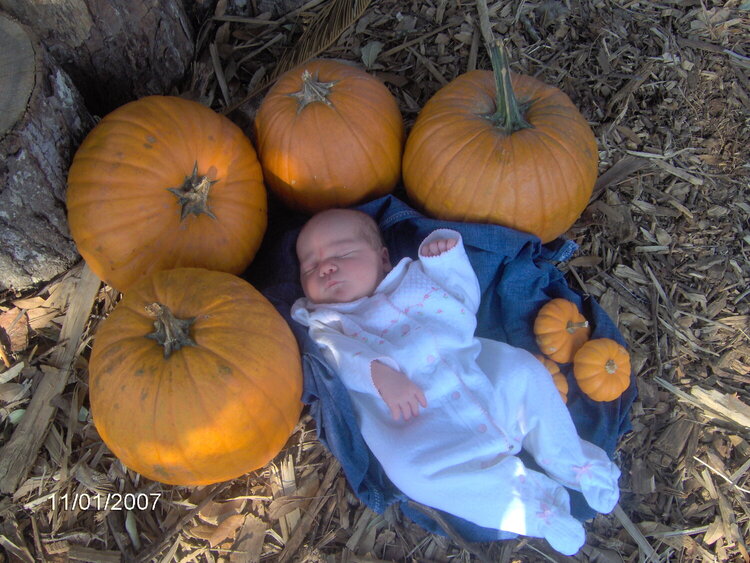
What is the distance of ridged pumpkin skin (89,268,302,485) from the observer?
2242mm

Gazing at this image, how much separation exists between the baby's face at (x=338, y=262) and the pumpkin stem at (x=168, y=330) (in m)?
0.69

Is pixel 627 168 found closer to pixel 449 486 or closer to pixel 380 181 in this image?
pixel 380 181

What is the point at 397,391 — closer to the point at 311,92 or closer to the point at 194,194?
the point at 194,194

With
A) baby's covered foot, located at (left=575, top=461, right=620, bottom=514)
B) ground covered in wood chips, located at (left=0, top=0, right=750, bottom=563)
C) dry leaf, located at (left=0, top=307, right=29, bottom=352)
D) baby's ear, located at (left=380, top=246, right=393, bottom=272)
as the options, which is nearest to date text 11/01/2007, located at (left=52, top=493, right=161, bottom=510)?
ground covered in wood chips, located at (left=0, top=0, right=750, bottom=563)

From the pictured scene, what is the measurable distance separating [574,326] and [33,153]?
2.61 meters

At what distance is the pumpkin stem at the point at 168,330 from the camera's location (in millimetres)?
2217

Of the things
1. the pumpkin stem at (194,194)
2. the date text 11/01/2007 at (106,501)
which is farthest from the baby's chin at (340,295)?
the date text 11/01/2007 at (106,501)

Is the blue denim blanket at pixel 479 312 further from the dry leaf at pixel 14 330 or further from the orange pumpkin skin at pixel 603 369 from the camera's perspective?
the dry leaf at pixel 14 330

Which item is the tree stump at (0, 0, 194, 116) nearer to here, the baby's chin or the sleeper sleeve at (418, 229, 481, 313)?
the baby's chin

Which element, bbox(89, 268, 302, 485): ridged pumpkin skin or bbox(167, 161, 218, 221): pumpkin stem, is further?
bbox(167, 161, 218, 221): pumpkin stem

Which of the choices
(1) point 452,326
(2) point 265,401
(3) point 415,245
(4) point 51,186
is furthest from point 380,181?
(4) point 51,186

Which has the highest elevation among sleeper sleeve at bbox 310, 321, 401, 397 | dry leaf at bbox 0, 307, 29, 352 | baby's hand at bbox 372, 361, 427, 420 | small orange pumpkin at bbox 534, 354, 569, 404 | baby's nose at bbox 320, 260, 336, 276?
baby's nose at bbox 320, 260, 336, 276

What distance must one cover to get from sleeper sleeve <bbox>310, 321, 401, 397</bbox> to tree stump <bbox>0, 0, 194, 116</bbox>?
69.7 inches

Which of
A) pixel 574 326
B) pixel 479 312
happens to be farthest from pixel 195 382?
pixel 574 326
